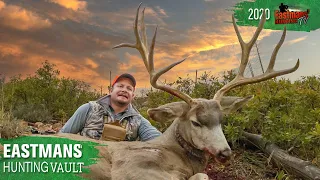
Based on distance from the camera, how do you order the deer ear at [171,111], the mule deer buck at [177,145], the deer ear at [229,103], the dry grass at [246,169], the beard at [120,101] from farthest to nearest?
1. the dry grass at [246,169]
2. the beard at [120,101]
3. the deer ear at [229,103]
4. the deer ear at [171,111]
5. the mule deer buck at [177,145]

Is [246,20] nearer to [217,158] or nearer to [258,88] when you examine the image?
[258,88]

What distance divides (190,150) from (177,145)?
0.18 metres

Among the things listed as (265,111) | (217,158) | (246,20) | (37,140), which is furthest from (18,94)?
(217,158)

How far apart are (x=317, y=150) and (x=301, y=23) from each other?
4.39 metres

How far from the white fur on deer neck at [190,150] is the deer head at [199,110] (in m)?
0.03

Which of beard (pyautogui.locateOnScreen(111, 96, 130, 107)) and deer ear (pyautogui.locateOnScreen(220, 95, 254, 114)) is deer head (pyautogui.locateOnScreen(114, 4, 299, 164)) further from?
beard (pyautogui.locateOnScreen(111, 96, 130, 107))

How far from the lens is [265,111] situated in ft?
27.6

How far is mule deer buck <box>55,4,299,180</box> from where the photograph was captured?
5.12 metres

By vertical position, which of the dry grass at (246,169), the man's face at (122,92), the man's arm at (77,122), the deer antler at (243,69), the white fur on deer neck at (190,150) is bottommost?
the dry grass at (246,169)

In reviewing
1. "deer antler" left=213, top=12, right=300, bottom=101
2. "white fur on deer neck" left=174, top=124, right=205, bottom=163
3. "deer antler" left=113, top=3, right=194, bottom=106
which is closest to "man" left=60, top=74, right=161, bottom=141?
"deer antler" left=113, top=3, right=194, bottom=106

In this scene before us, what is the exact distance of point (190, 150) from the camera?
18.7ft

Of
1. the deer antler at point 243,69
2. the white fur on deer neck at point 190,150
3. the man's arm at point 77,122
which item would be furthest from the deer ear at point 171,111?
the man's arm at point 77,122

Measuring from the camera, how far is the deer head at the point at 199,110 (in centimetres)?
530

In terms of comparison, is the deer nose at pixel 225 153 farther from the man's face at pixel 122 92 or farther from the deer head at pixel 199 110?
the man's face at pixel 122 92
